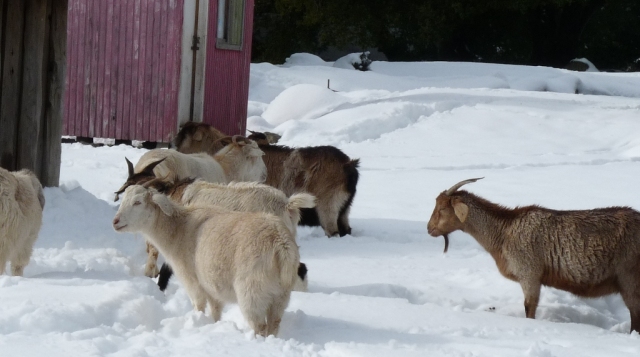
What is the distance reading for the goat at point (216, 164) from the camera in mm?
9008

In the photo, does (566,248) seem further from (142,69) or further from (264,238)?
(142,69)

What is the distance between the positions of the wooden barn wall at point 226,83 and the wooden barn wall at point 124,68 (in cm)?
57

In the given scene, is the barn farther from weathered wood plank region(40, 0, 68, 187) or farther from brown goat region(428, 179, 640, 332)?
brown goat region(428, 179, 640, 332)

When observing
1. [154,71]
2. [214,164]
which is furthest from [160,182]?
[154,71]

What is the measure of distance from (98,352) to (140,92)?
1019 centimetres

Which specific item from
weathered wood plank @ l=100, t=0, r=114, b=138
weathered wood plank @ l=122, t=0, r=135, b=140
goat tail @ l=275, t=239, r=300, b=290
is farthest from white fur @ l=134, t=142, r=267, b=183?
weathered wood plank @ l=100, t=0, r=114, b=138

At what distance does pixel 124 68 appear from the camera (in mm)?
14680

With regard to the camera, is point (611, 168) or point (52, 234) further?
point (611, 168)

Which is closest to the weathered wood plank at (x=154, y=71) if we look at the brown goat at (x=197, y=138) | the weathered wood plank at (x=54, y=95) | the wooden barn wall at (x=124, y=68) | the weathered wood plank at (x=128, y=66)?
the wooden barn wall at (x=124, y=68)

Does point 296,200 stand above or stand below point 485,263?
above

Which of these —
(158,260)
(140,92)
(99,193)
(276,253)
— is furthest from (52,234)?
(140,92)

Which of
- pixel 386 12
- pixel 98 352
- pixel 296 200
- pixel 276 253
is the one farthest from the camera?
pixel 386 12

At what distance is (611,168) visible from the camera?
14.5 m

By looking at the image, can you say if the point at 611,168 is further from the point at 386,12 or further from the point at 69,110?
the point at 386,12
